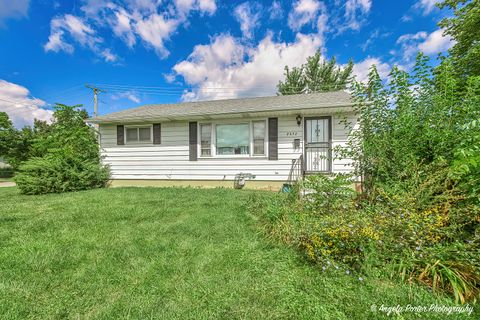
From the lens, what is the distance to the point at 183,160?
7.68m

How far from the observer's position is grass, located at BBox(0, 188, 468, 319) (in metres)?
1.60

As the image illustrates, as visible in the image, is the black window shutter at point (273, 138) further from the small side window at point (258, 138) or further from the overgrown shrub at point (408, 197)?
the overgrown shrub at point (408, 197)

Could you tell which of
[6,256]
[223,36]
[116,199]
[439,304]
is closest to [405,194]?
[439,304]

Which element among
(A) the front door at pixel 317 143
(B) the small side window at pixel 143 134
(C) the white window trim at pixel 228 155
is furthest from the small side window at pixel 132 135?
(A) the front door at pixel 317 143

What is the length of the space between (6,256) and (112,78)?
1801 cm

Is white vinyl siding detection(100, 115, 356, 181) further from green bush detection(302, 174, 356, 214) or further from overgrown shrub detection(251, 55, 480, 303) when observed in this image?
green bush detection(302, 174, 356, 214)

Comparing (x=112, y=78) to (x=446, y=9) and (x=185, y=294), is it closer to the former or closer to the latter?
(x=185, y=294)

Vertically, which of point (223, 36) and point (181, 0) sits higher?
point (223, 36)

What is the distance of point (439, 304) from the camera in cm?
158

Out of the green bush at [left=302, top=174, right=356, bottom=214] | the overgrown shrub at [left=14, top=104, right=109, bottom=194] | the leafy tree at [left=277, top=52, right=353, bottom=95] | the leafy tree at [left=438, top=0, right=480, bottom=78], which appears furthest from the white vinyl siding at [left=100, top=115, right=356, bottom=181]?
the leafy tree at [left=277, top=52, right=353, bottom=95]

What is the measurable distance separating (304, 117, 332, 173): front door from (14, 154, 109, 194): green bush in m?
7.78

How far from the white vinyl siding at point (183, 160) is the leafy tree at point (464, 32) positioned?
6.99 metres

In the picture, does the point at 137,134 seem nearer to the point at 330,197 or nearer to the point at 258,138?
the point at 258,138

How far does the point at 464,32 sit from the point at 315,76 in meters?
13.0
